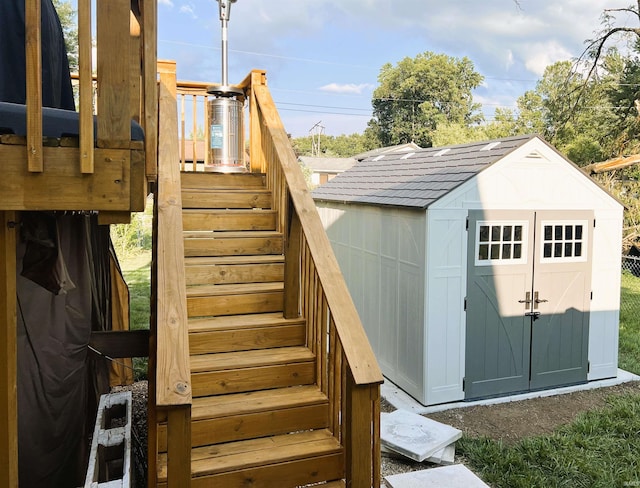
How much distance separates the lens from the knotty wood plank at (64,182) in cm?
184

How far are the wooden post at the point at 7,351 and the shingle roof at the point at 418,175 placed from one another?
4324mm

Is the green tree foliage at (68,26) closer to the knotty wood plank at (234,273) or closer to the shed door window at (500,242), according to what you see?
the shed door window at (500,242)

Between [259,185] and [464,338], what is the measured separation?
2912mm

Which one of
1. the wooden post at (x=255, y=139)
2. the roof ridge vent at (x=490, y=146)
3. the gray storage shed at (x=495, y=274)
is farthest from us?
the roof ridge vent at (x=490, y=146)

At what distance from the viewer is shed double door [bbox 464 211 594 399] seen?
19.8ft

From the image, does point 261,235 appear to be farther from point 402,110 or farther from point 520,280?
point 402,110

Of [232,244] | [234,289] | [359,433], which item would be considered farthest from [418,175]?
[359,433]

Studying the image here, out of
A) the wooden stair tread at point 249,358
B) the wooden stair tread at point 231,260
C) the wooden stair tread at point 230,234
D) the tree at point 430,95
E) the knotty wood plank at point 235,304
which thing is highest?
the tree at point 430,95

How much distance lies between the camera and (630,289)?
11859mm

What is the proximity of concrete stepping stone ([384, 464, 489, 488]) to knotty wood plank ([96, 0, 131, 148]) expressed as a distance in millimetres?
2991

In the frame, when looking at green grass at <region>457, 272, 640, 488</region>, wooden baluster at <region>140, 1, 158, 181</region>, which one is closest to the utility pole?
green grass at <region>457, 272, 640, 488</region>

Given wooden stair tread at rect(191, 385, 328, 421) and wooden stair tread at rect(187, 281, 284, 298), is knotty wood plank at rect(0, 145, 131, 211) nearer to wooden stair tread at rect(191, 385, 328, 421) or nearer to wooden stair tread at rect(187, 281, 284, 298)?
wooden stair tread at rect(191, 385, 328, 421)

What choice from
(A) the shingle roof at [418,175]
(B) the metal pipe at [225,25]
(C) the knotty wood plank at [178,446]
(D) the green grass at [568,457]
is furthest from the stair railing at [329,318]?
(A) the shingle roof at [418,175]

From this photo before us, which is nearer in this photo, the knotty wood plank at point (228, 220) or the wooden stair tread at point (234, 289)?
the wooden stair tread at point (234, 289)
